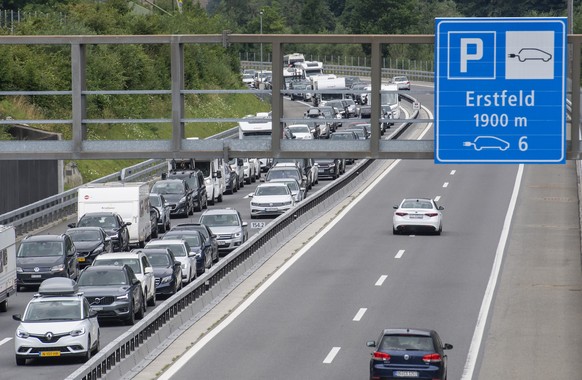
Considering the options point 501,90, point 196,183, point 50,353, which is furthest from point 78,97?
point 196,183

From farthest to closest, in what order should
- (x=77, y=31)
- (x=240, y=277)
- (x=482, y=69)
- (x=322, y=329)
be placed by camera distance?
1. (x=77, y=31)
2. (x=240, y=277)
3. (x=322, y=329)
4. (x=482, y=69)

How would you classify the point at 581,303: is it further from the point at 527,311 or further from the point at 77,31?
the point at 77,31

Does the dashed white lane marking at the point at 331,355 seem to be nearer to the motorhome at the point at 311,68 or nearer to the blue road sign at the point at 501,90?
the blue road sign at the point at 501,90

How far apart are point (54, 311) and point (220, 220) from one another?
1929 cm

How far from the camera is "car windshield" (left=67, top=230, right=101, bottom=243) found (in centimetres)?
4703

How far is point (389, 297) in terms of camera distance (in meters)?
42.0

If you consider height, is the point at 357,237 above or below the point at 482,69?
below

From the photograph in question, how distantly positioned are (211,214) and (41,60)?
79.3ft

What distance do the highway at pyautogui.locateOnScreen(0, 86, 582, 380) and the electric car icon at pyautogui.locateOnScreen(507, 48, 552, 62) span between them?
40.1 ft

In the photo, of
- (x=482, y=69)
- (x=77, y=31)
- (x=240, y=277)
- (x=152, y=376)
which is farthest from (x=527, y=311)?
(x=77, y=31)

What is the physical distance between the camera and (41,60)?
7325cm

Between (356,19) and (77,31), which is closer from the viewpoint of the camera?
(77,31)

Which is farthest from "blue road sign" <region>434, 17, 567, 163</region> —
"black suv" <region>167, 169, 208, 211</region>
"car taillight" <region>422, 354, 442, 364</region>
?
"black suv" <region>167, 169, 208, 211</region>

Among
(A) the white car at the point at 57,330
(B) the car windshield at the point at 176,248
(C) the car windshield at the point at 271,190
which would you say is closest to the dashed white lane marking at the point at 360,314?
(B) the car windshield at the point at 176,248
